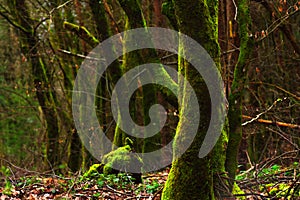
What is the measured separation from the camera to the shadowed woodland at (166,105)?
196 inches

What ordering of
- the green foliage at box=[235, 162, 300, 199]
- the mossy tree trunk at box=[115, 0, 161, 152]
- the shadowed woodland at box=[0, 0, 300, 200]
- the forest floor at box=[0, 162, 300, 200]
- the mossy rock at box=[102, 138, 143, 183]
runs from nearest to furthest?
the shadowed woodland at box=[0, 0, 300, 200], the green foliage at box=[235, 162, 300, 199], the forest floor at box=[0, 162, 300, 200], the mossy rock at box=[102, 138, 143, 183], the mossy tree trunk at box=[115, 0, 161, 152]

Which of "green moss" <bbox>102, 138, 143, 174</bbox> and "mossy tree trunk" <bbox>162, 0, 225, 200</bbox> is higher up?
"mossy tree trunk" <bbox>162, 0, 225, 200</bbox>

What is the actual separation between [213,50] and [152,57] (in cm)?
424

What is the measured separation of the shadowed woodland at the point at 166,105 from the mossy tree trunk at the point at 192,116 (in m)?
0.01

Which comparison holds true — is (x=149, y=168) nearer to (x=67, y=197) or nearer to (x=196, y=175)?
(x=67, y=197)

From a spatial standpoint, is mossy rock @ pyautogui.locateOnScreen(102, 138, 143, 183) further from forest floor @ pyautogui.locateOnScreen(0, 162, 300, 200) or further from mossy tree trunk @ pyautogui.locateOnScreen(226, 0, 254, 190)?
mossy tree trunk @ pyautogui.locateOnScreen(226, 0, 254, 190)

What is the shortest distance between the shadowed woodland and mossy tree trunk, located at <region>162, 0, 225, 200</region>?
0.04 feet

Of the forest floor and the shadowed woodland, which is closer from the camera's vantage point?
the shadowed woodland

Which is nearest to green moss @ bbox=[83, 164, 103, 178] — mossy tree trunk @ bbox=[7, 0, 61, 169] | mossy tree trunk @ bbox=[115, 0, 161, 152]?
mossy tree trunk @ bbox=[115, 0, 161, 152]

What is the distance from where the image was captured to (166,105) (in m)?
15.4

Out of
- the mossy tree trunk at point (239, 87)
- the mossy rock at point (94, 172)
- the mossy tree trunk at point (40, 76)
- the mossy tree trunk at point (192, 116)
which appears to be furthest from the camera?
Answer: the mossy tree trunk at point (40, 76)

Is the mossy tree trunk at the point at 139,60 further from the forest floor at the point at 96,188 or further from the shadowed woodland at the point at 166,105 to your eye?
the forest floor at the point at 96,188

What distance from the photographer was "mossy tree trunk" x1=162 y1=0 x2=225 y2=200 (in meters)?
4.80

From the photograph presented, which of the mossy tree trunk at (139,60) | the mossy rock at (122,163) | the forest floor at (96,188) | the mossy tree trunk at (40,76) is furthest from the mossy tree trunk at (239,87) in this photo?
the mossy tree trunk at (40,76)
